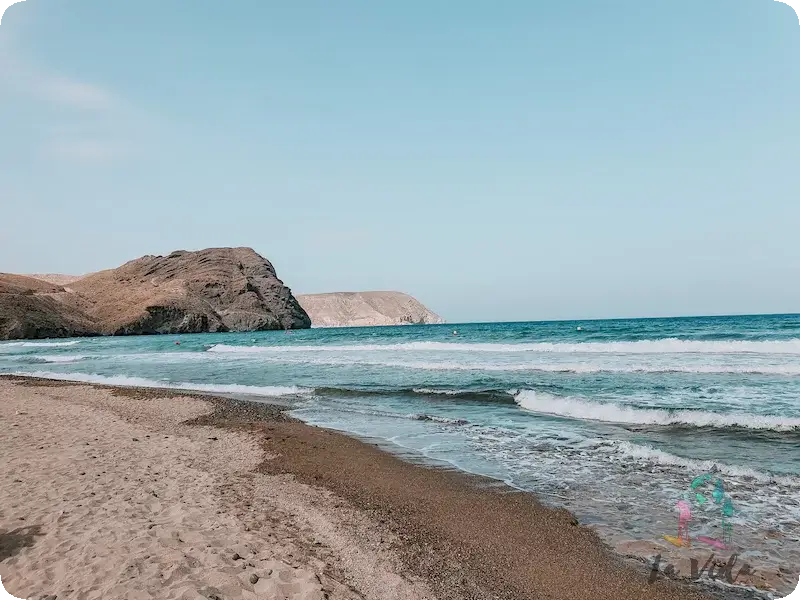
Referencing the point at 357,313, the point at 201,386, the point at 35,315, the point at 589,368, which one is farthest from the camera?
the point at 357,313

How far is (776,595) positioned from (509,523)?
247cm

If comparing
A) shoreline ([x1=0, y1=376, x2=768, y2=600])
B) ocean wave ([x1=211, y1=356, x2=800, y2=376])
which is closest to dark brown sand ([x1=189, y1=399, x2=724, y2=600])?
shoreline ([x1=0, y1=376, x2=768, y2=600])

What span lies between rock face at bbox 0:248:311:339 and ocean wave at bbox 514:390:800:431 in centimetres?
8552

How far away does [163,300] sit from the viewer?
309 ft

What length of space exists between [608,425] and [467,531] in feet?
23.2

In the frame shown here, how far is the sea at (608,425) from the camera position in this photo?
19.4 feet

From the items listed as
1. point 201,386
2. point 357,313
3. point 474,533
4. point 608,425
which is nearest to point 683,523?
point 474,533

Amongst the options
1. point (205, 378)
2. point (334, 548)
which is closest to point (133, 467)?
point (334, 548)

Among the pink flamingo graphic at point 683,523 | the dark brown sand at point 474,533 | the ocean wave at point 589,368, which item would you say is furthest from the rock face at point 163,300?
the pink flamingo graphic at point 683,523

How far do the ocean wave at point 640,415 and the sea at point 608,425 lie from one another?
0.04 meters

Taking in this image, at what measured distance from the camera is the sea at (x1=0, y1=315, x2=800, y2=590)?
593 centimetres

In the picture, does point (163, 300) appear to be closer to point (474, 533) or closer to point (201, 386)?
point (201, 386)

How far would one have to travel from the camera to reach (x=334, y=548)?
498cm

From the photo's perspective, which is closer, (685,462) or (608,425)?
(685,462)
